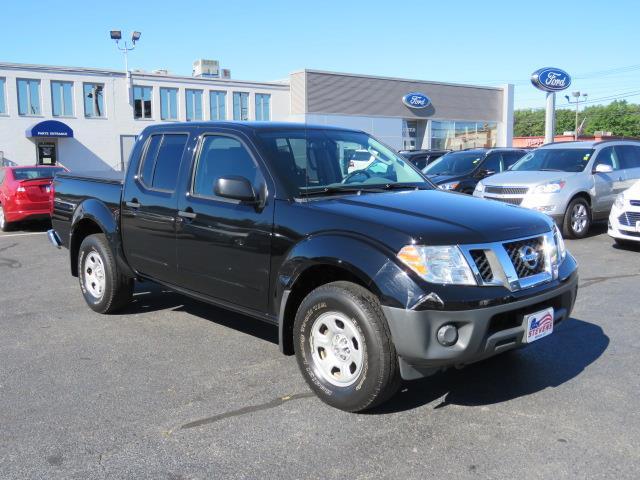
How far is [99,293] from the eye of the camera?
6258 mm

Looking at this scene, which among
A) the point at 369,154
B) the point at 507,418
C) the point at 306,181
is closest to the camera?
the point at 507,418

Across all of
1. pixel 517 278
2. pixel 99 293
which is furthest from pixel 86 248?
pixel 517 278

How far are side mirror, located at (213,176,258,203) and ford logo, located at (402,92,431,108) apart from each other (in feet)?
145

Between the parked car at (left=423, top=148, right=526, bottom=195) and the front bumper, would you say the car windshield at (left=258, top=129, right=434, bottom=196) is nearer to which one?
the front bumper

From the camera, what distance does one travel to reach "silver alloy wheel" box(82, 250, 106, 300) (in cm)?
617

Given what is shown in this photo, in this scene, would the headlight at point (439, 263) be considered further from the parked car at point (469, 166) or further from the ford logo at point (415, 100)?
the ford logo at point (415, 100)

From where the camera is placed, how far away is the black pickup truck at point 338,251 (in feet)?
11.4

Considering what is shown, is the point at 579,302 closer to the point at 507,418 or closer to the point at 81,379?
the point at 507,418

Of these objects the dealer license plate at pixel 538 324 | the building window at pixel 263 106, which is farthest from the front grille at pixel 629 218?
the building window at pixel 263 106

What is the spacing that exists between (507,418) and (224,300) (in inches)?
86.6

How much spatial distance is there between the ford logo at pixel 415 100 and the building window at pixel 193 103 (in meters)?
15.6

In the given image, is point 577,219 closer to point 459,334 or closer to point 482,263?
point 482,263

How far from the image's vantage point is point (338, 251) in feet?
12.3

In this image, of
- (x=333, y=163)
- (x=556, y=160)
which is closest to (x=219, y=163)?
(x=333, y=163)
